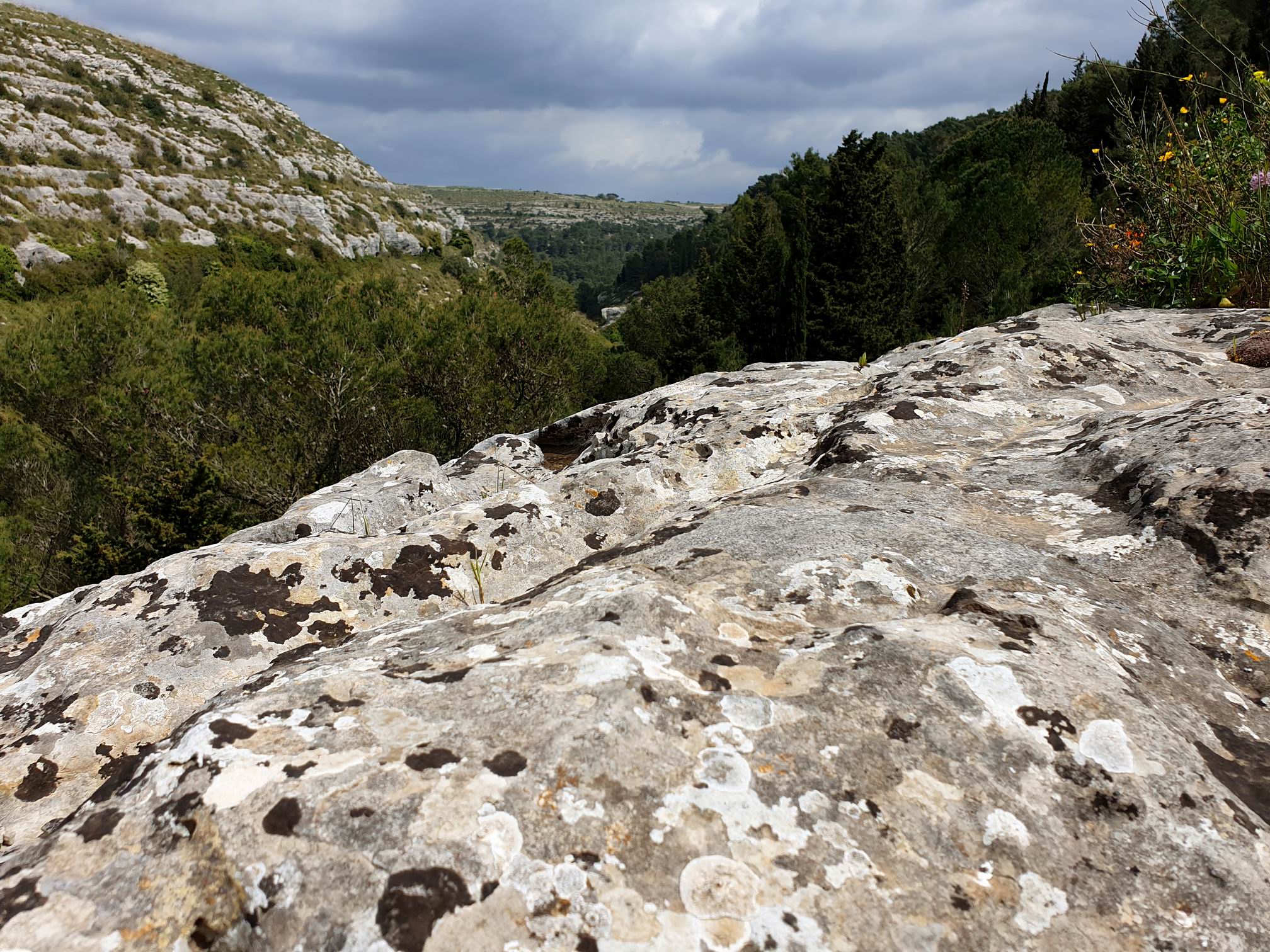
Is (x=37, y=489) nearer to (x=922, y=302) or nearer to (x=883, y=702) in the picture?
(x=883, y=702)

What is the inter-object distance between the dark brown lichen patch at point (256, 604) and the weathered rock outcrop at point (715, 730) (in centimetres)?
2

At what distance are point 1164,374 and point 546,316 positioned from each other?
1665 cm

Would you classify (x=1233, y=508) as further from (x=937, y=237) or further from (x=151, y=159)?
(x=151, y=159)

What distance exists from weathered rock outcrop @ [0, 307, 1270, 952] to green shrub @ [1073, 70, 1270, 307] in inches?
185

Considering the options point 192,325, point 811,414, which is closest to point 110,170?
point 192,325

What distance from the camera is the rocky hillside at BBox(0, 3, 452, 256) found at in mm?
46250

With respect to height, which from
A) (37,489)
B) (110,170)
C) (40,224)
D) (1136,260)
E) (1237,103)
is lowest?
(37,489)

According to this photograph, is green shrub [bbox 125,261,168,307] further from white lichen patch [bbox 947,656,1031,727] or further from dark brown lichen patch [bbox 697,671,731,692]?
white lichen patch [bbox 947,656,1031,727]

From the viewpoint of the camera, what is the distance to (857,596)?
120 inches

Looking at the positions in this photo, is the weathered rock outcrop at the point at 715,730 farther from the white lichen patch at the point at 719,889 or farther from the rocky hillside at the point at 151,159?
the rocky hillside at the point at 151,159

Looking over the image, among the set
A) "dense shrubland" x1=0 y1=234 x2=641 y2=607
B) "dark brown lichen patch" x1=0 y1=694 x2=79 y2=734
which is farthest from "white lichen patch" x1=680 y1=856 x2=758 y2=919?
"dense shrubland" x1=0 y1=234 x2=641 y2=607

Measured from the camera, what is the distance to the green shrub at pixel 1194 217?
7.54m

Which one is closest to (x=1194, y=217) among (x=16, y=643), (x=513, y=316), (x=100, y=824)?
(x=100, y=824)

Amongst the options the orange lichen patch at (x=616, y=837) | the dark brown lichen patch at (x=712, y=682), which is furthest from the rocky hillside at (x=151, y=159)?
the orange lichen patch at (x=616, y=837)
